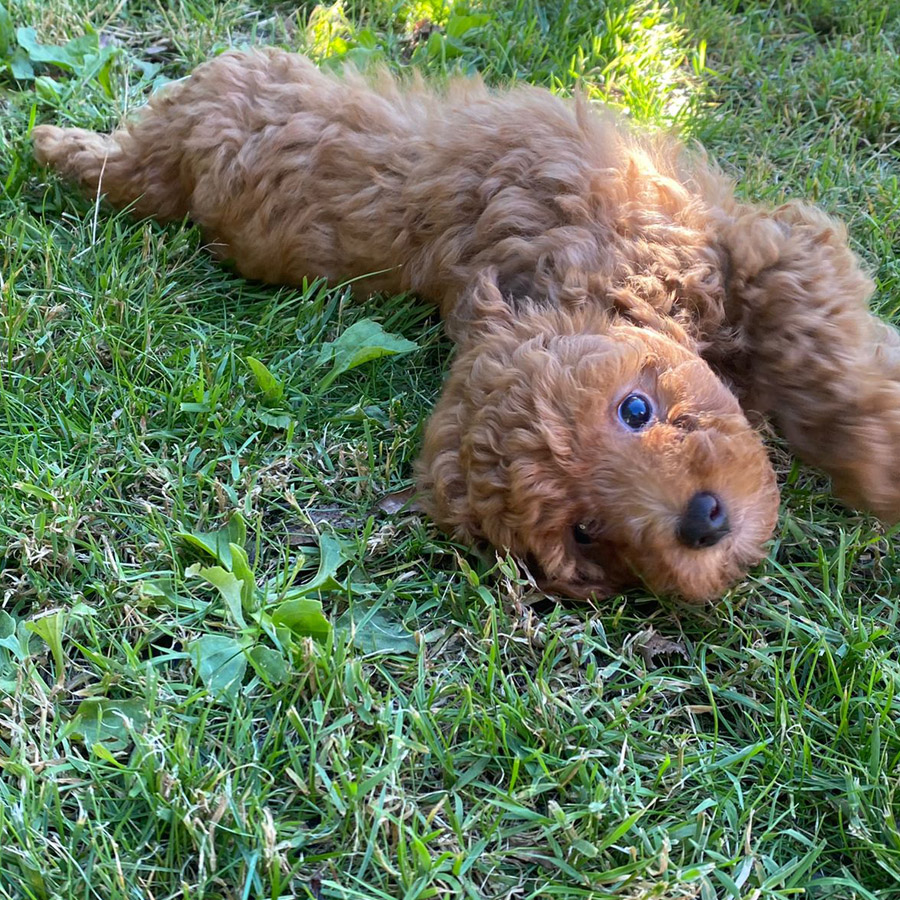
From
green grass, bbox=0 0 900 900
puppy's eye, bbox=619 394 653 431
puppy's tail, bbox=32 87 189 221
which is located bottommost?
green grass, bbox=0 0 900 900

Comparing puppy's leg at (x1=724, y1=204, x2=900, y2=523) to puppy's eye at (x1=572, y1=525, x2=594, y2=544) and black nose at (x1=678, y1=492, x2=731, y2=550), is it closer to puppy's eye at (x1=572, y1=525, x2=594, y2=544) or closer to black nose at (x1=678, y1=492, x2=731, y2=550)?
black nose at (x1=678, y1=492, x2=731, y2=550)

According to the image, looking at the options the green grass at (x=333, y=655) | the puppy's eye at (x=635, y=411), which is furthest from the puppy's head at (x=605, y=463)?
the green grass at (x=333, y=655)

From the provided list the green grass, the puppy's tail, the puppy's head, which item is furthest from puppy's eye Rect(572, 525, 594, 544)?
the puppy's tail

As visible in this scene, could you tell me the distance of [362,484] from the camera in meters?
3.01

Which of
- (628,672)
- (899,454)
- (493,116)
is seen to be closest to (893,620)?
(899,454)

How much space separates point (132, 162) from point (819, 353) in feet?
9.17

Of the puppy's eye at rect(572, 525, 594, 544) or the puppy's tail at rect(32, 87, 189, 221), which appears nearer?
the puppy's eye at rect(572, 525, 594, 544)

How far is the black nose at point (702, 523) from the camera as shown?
2.32 m

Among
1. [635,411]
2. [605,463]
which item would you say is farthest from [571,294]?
[605,463]

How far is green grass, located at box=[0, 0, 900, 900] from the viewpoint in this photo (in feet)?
7.03

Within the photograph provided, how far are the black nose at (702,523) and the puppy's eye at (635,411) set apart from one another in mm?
248

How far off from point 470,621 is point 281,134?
6.46 ft

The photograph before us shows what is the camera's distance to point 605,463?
93.6 inches

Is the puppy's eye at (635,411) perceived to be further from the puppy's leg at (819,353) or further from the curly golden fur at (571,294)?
the puppy's leg at (819,353)
